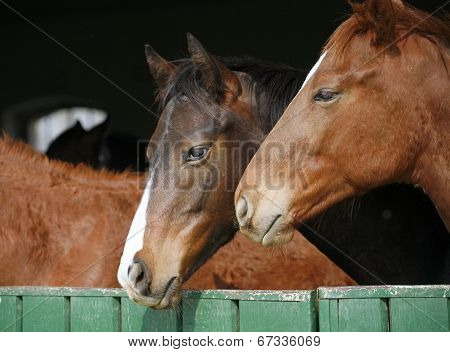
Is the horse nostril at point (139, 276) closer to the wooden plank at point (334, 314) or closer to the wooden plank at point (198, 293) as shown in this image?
the wooden plank at point (198, 293)

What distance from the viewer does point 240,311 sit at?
2342mm

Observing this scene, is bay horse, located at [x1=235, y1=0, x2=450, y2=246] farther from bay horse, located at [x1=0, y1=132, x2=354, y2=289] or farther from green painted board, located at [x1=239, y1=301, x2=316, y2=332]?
bay horse, located at [x1=0, y1=132, x2=354, y2=289]

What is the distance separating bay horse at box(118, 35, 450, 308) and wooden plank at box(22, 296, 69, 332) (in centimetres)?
44

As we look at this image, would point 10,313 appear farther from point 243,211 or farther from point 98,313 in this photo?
point 243,211

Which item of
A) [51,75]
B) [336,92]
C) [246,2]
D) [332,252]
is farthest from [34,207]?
[51,75]

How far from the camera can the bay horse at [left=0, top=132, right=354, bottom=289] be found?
12.2ft

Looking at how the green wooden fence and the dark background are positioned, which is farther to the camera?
the dark background

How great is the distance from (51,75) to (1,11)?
1318mm

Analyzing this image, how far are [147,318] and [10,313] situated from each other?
510mm

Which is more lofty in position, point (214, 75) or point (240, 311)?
point (214, 75)

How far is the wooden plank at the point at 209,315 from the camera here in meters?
2.36

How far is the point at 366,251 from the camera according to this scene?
10.9ft

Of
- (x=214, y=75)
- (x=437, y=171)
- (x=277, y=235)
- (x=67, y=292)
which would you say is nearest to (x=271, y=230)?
(x=277, y=235)

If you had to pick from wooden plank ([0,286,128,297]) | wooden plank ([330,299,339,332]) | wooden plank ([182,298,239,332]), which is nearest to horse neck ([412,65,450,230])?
wooden plank ([330,299,339,332])
